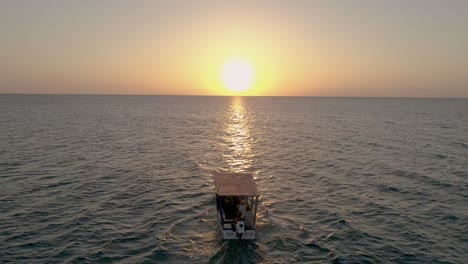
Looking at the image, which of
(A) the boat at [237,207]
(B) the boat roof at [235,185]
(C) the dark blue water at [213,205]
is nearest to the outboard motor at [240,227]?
(A) the boat at [237,207]

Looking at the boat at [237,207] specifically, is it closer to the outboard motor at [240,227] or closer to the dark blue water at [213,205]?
the outboard motor at [240,227]

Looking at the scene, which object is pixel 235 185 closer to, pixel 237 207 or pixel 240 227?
pixel 237 207

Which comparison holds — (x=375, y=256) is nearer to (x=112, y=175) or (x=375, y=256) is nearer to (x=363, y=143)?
(x=112, y=175)

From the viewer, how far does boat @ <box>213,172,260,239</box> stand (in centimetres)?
2339

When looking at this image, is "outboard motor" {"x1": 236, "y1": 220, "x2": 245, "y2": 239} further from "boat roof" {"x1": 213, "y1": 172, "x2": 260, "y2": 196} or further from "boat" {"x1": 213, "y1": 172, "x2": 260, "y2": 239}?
"boat roof" {"x1": 213, "y1": 172, "x2": 260, "y2": 196}

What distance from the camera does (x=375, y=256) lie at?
881 inches

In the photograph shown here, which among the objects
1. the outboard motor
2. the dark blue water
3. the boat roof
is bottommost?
the dark blue water

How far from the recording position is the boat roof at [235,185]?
2509 centimetres

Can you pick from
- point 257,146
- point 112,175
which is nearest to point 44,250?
point 112,175

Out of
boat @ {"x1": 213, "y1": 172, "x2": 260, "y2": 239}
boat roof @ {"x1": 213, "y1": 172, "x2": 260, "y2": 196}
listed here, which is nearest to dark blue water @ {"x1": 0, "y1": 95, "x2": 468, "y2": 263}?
boat @ {"x1": 213, "y1": 172, "x2": 260, "y2": 239}

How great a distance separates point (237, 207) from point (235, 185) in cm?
195

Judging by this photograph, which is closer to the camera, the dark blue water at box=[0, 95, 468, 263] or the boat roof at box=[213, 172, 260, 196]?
the dark blue water at box=[0, 95, 468, 263]

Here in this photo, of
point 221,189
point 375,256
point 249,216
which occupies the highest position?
point 221,189

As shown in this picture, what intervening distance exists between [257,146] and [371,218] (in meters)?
39.6
